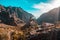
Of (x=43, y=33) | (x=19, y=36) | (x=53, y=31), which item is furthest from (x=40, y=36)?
(x=19, y=36)

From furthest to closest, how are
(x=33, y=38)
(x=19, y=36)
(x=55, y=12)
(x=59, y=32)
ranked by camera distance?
(x=55, y=12)
(x=19, y=36)
(x=33, y=38)
(x=59, y=32)

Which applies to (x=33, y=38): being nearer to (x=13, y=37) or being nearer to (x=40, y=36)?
(x=40, y=36)

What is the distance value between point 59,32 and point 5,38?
19.0 metres

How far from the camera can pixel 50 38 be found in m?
50.5

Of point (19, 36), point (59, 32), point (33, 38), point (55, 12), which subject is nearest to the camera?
point (59, 32)

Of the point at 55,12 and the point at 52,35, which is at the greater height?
the point at 55,12

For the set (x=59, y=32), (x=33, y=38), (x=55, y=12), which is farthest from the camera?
(x=55, y=12)

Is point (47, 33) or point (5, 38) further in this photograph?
point (5, 38)

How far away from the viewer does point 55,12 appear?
7131 inches

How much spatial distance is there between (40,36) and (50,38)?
4.06 metres

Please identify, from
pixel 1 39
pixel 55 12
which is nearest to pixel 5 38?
pixel 1 39

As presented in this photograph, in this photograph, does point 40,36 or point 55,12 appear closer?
point 40,36

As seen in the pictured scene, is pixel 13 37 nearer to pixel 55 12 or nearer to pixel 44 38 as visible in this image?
pixel 44 38

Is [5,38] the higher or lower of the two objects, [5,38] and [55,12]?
the lower
